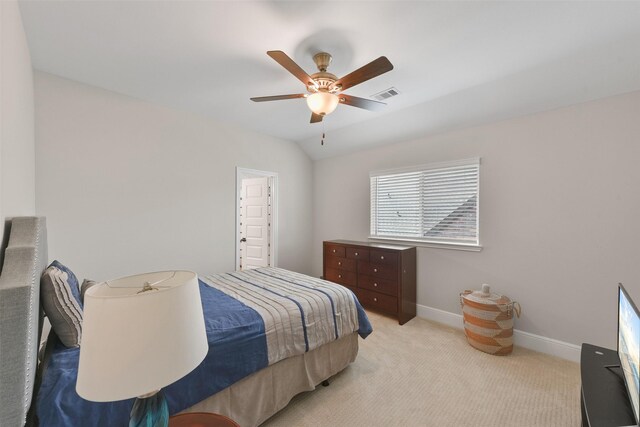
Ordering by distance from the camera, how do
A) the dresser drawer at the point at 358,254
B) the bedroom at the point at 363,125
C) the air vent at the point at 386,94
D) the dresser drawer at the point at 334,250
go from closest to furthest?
the bedroom at the point at 363,125
the air vent at the point at 386,94
the dresser drawer at the point at 358,254
the dresser drawer at the point at 334,250

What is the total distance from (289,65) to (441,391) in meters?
2.72

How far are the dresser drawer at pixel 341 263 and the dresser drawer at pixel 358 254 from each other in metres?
0.07

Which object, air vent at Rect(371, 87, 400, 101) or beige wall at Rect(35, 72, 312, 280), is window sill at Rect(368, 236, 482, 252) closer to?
air vent at Rect(371, 87, 400, 101)

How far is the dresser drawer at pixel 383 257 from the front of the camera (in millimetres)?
3293

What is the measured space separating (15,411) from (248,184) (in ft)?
12.3

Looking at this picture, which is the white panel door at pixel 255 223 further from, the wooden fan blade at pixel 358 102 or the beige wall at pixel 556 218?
the beige wall at pixel 556 218

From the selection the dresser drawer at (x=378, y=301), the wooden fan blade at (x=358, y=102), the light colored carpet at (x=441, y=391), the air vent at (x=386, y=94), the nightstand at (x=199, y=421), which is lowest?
the light colored carpet at (x=441, y=391)

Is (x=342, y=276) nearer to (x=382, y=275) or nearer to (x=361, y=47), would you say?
(x=382, y=275)

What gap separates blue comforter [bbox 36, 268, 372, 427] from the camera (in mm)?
1065

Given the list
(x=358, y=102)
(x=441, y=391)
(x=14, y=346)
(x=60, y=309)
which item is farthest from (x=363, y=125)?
(x=14, y=346)

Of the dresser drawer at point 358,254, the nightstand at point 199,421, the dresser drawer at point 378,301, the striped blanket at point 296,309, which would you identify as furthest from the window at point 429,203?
the nightstand at point 199,421

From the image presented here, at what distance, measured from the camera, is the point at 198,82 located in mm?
2580

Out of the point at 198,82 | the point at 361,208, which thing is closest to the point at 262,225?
the point at 361,208

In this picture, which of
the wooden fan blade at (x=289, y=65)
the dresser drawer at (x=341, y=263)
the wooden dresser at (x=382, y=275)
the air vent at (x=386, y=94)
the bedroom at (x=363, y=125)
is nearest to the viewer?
the wooden fan blade at (x=289, y=65)
